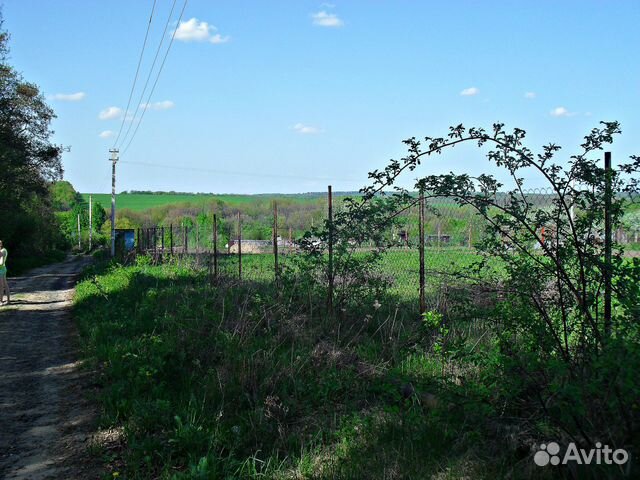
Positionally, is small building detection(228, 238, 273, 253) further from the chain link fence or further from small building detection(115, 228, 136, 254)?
the chain link fence

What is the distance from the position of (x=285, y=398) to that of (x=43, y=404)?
111 inches

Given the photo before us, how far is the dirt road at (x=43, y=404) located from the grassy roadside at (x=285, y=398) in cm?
29

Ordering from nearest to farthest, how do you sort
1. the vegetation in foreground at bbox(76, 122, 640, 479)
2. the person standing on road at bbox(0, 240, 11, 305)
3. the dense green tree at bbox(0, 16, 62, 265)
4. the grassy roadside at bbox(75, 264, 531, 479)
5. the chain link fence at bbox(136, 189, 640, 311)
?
the vegetation in foreground at bbox(76, 122, 640, 479) < the grassy roadside at bbox(75, 264, 531, 479) < the chain link fence at bbox(136, 189, 640, 311) < the person standing on road at bbox(0, 240, 11, 305) < the dense green tree at bbox(0, 16, 62, 265)

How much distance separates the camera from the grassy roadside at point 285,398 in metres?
4.11

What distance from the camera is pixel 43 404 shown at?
635cm

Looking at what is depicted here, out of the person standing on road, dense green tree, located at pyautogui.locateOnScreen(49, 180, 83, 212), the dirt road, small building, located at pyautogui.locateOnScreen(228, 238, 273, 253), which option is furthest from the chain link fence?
dense green tree, located at pyautogui.locateOnScreen(49, 180, 83, 212)

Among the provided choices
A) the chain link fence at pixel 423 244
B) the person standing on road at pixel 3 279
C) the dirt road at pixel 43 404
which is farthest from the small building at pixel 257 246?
the dirt road at pixel 43 404

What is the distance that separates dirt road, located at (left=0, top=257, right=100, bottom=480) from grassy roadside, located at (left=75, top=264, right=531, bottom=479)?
0.94 feet

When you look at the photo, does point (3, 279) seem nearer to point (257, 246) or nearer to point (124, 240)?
point (257, 246)

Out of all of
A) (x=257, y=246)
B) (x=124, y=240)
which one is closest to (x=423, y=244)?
(x=257, y=246)

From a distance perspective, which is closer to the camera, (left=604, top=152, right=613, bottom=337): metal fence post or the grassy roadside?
(left=604, top=152, right=613, bottom=337): metal fence post

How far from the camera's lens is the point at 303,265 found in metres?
7.85

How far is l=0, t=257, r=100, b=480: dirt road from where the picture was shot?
15.6 feet

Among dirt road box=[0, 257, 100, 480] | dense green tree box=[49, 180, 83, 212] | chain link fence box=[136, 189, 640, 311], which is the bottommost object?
dirt road box=[0, 257, 100, 480]
